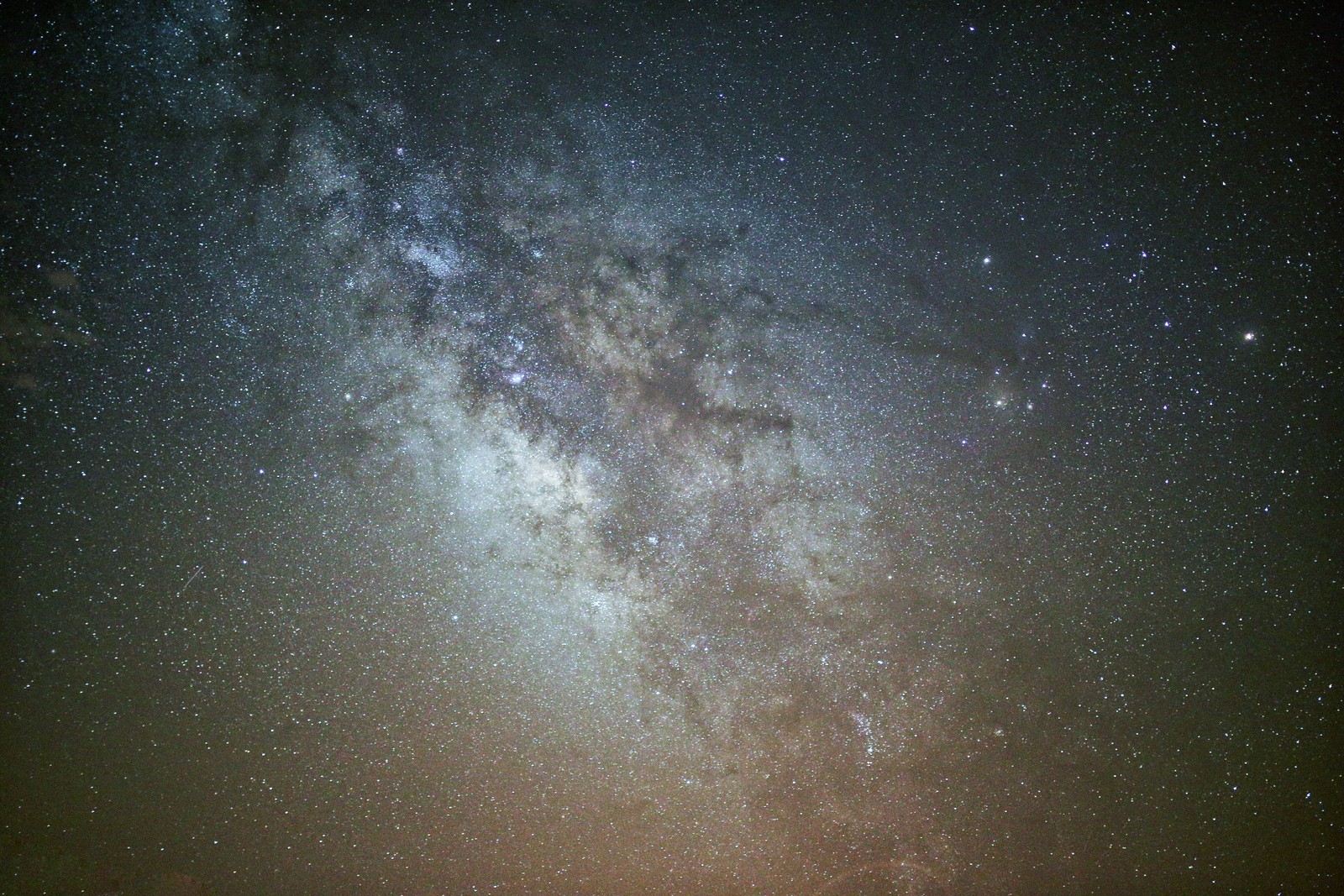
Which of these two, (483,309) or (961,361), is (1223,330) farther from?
(483,309)

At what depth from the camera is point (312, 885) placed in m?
1.86

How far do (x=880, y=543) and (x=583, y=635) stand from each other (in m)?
1.21

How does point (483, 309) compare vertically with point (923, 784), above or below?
above

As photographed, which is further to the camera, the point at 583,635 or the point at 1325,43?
the point at 583,635

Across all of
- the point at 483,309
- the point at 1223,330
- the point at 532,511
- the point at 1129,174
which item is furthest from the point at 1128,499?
the point at 483,309

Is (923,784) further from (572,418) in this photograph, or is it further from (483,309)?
(483,309)

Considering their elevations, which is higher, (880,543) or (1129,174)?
(1129,174)

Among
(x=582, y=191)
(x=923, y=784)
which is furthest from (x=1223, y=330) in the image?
(x=582, y=191)

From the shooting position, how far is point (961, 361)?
180 centimetres

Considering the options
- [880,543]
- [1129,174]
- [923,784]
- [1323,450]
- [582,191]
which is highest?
[1129,174]

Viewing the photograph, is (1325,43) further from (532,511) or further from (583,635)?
(583,635)

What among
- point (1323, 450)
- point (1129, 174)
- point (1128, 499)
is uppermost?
point (1129, 174)

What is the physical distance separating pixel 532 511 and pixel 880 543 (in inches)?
53.0

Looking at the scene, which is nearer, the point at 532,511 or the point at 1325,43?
the point at 1325,43
